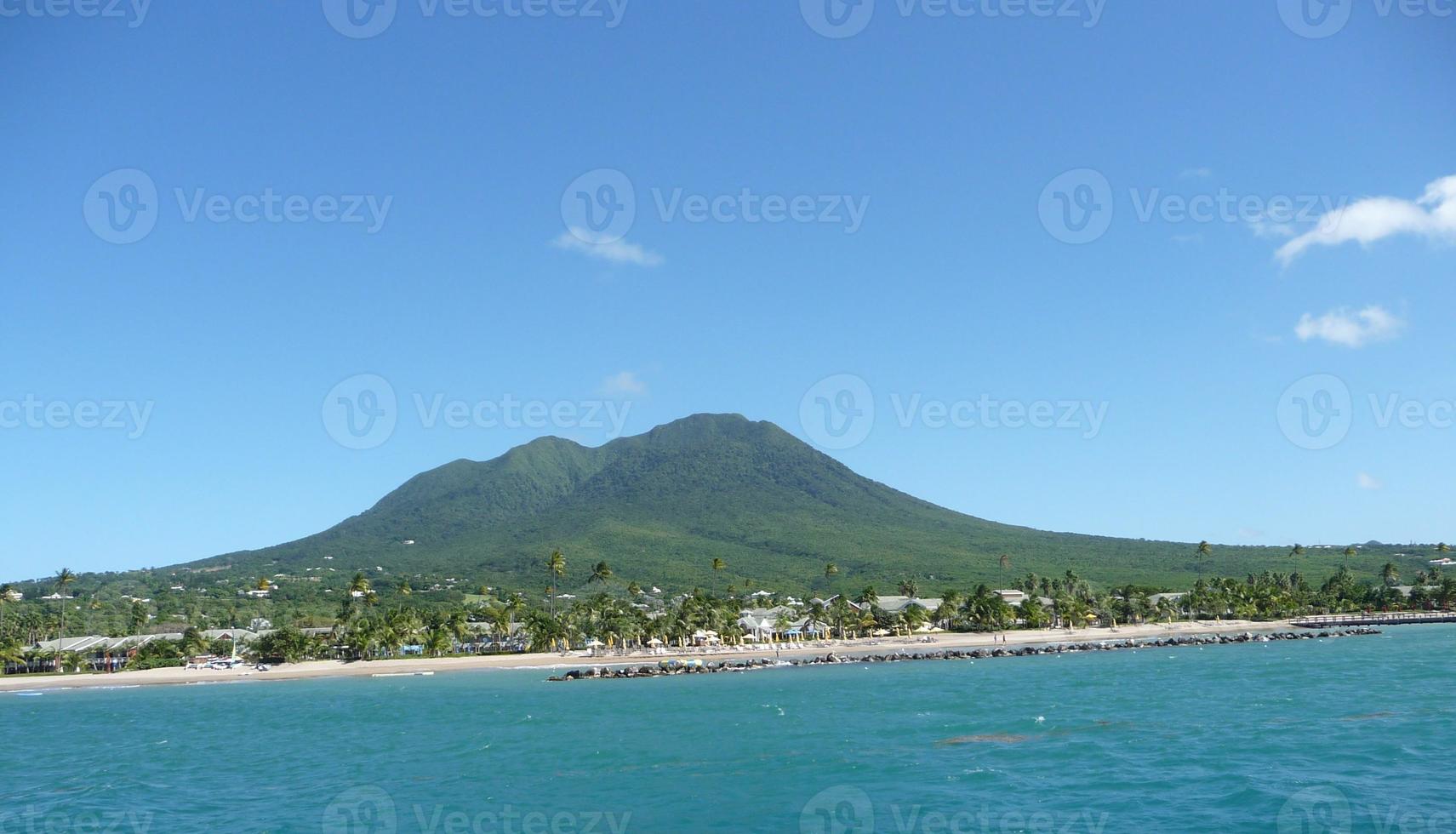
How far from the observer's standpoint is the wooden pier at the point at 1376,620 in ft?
365

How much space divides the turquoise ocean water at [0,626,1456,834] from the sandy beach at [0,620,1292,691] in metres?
24.4

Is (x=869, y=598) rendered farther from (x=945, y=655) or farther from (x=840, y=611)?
(x=945, y=655)

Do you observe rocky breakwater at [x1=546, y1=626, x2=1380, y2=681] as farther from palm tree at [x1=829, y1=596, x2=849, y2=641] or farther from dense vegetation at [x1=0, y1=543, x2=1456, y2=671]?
palm tree at [x1=829, y1=596, x2=849, y2=641]

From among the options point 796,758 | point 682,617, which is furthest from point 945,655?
point 796,758

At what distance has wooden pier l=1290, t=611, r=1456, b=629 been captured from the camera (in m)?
111

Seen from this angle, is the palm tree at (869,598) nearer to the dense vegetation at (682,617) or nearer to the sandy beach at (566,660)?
the dense vegetation at (682,617)

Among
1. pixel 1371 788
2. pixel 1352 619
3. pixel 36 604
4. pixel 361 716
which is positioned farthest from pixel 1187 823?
pixel 36 604

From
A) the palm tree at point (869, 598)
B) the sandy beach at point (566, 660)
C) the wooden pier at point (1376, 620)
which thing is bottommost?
the sandy beach at point (566, 660)

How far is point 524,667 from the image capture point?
3578 inches

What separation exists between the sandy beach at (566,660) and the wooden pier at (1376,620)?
3.05m

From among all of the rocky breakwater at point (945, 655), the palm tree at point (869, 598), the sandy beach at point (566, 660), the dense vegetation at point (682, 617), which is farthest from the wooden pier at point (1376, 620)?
the palm tree at point (869, 598)

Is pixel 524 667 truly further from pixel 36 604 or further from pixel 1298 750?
pixel 36 604

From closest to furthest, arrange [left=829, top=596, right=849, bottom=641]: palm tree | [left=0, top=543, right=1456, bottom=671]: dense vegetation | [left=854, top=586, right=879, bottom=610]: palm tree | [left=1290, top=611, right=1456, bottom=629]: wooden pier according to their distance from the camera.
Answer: [left=0, top=543, right=1456, bottom=671]: dense vegetation < [left=1290, top=611, right=1456, bottom=629]: wooden pier < [left=829, top=596, right=849, bottom=641]: palm tree < [left=854, top=586, right=879, bottom=610]: palm tree

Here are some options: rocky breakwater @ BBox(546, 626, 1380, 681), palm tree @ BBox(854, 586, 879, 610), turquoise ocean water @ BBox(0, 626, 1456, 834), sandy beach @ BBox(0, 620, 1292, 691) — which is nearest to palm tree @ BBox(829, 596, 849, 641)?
palm tree @ BBox(854, 586, 879, 610)
